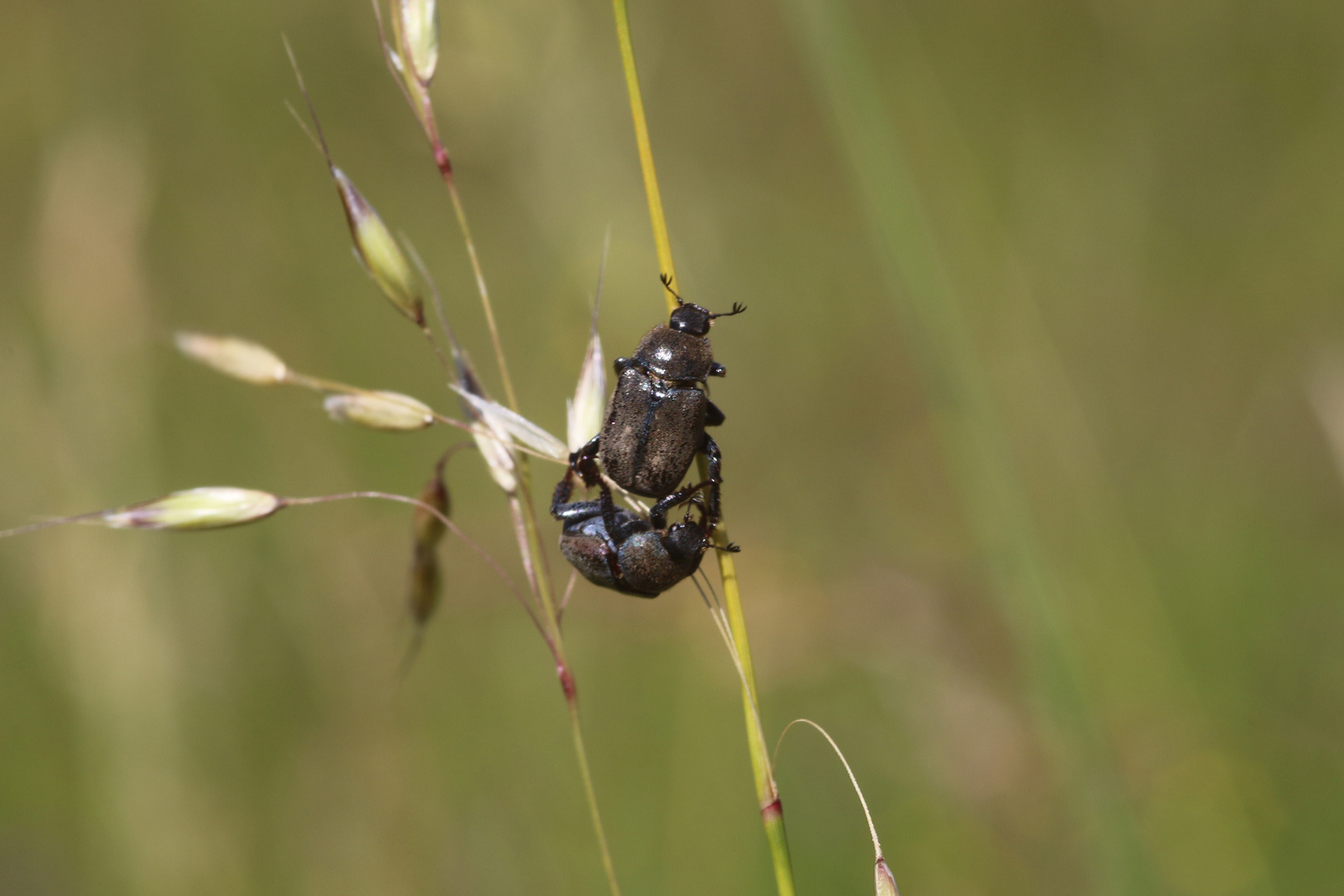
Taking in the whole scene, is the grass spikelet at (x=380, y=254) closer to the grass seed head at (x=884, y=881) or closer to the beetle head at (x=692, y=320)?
the beetle head at (x=692, y=320)

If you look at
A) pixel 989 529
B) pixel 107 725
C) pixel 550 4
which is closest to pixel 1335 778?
pixel 989 529

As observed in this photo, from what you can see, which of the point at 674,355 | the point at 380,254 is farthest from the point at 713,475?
the point at 380,254

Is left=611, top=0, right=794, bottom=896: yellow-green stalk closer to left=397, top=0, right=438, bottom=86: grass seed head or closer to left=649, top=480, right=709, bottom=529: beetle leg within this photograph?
left=397, top=0, right=438, bottom=86: grass seed head

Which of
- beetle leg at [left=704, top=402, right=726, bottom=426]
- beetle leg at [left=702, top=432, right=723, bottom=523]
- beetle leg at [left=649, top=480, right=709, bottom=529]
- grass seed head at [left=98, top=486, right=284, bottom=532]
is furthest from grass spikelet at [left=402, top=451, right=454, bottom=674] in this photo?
beetle leg at [left=704, top=402, right=726, bottom=426]

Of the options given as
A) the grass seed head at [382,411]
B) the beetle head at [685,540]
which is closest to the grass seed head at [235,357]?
the grass seed head at [382,411]

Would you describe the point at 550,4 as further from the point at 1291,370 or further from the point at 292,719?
the point at 1291,370

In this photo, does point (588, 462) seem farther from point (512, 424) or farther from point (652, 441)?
point (512, 424)

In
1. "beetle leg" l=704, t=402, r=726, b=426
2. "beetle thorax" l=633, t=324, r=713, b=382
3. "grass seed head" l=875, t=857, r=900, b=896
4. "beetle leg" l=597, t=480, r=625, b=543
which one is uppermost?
"beetle thorax" l=633, t=324, r=713, b=382
